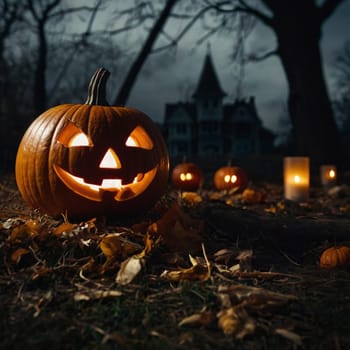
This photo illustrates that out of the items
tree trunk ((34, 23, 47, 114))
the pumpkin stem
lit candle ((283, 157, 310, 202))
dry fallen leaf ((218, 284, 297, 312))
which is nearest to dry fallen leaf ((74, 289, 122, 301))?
dry fallen leaf ((218, 284, 297, 312))

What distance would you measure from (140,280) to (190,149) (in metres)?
29.2

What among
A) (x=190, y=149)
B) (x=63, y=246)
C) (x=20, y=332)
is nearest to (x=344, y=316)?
(x=20, y=332)

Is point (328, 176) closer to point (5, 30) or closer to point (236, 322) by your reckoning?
point (236, 322)

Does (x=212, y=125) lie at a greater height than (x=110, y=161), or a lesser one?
greater

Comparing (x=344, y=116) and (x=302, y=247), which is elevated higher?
(x=344, y=116)

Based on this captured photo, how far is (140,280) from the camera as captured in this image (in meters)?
1.75

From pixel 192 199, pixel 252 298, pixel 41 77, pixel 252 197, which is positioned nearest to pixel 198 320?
pixel 252 298

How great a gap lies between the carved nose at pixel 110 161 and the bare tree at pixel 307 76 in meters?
6.79

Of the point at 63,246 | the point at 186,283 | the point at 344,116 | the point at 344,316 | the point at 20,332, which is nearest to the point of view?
the point at 20,332

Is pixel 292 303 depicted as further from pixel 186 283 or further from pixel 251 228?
pixel 251 228

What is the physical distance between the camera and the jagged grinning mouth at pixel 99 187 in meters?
2.49

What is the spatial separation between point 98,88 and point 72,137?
1.60ft

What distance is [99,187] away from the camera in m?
2.54

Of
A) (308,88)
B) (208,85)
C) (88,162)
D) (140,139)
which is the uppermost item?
(208,85)
